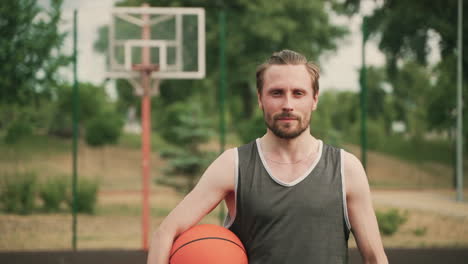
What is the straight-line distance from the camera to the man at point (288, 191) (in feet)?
5.59

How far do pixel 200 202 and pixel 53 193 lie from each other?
833cm

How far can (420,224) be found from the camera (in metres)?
8.85

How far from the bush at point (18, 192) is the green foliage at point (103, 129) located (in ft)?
32.5

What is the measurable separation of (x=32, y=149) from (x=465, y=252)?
23.4 feet

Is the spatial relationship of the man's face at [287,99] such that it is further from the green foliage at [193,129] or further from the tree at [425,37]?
the green foliage at [193,129]

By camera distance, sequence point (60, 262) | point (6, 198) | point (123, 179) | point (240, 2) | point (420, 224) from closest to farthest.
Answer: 1. point (60, 262)
2. point (6, 198)
3. point (420, 224)
4. point (240, 2)
5. point (123, 179)

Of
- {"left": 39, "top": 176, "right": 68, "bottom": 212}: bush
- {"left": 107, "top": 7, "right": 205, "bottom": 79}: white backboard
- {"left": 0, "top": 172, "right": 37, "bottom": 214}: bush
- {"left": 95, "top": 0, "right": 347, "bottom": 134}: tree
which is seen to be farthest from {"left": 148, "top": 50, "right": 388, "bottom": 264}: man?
{"left": 95, "top": 0, "right": 347, "bottom": 134}: tree

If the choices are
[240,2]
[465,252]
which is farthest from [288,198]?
[240,2]

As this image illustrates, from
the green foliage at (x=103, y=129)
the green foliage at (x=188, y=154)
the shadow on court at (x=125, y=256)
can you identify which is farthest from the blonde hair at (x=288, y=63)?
the green foliage at (x=103, y=129)

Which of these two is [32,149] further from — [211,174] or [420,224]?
[211,174]

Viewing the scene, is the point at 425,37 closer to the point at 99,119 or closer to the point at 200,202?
the point at 200,202

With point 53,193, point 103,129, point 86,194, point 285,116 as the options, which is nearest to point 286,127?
point 285,116

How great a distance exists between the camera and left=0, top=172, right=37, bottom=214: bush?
27.2 ft

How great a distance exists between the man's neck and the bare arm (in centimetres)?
14
